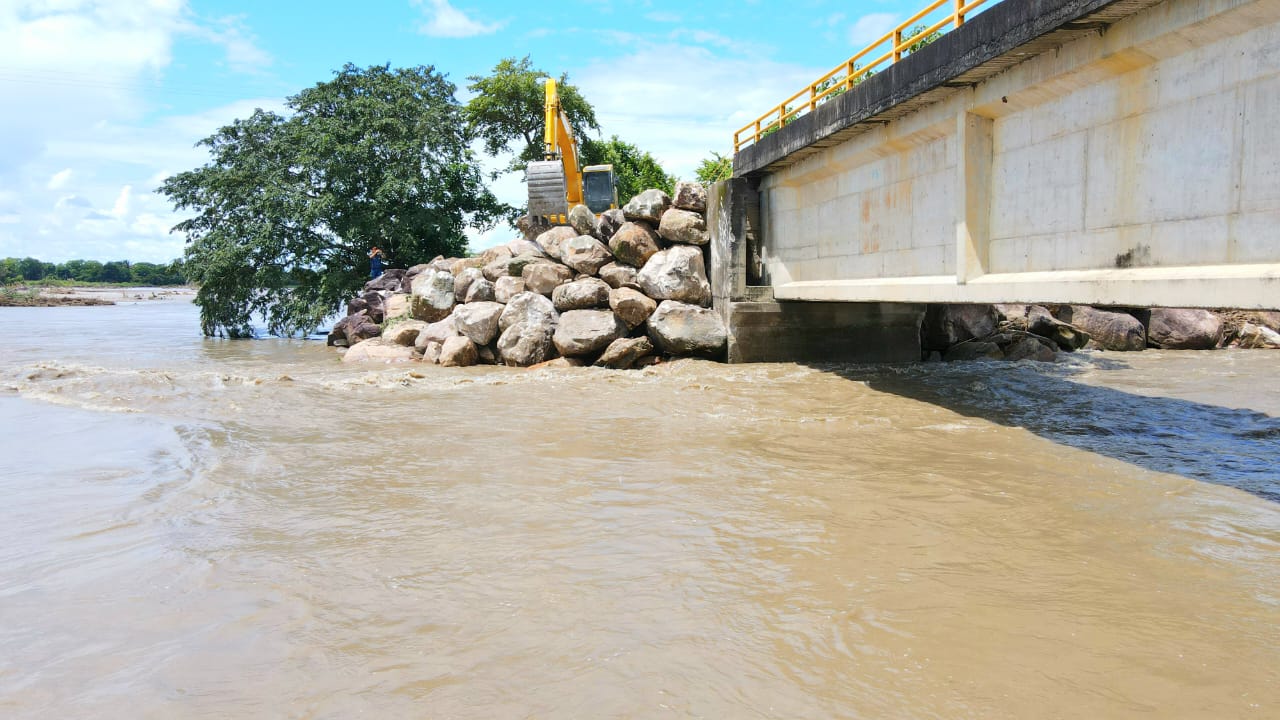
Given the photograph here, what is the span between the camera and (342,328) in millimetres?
21547

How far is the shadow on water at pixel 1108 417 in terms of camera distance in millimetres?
7070

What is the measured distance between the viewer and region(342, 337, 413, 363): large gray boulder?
1692 cm

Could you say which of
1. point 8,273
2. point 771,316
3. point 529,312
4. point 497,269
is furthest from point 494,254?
point 8,273

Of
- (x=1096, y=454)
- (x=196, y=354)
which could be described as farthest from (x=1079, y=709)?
(x=196, y=354)

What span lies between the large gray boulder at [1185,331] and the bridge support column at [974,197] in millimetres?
12191

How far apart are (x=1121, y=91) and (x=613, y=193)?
18.1 m

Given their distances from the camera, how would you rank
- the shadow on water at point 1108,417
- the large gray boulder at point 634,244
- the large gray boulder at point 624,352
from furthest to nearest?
the large gray boulder at point 634,244 < the large gray boulder at point 624,352 < the shadow on water at point 1108,417

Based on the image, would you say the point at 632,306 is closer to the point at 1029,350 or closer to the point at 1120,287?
the point at 1029,350

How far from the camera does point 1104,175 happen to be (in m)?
7.41

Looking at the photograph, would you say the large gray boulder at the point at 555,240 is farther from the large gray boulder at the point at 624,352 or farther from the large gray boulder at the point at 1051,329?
the large gray boulder at the point at 1051,329

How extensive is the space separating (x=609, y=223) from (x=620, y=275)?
5.48 ft

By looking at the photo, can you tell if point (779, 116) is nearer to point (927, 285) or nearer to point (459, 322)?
point (927, 285)

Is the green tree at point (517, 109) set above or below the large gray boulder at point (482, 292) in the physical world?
above

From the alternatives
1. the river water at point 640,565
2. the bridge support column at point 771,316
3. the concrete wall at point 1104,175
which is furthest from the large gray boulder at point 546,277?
the river water at point 640,565
